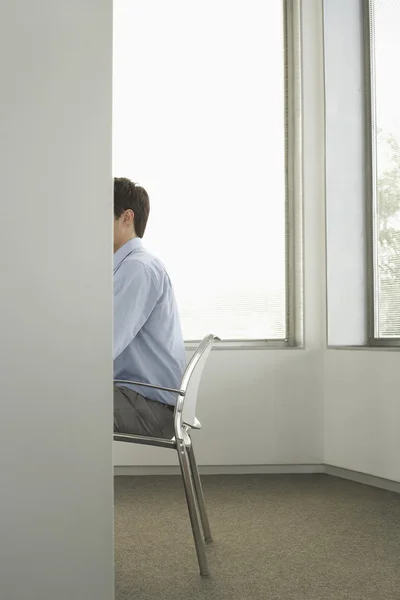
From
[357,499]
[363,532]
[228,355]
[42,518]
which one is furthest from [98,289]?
[228,355]

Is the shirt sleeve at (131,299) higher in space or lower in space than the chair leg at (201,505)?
higher

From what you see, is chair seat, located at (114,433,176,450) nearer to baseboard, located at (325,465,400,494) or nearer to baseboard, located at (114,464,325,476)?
baseboard, located at (325,465,400,494)

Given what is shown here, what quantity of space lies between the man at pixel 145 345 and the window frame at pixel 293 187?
5.19 feet

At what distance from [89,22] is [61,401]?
0.60 m

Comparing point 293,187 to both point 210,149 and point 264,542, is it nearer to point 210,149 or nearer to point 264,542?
point 210,149

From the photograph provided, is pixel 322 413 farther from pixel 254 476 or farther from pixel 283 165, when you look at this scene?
pixel 283 165

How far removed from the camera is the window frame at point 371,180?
3.90 metres

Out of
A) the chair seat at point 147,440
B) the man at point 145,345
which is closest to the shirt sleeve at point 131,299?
the man at point 145,345

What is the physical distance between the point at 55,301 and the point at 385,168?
2969 millimetres

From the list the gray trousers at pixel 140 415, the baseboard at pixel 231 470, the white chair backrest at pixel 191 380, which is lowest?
the baseboard at pixel 231 470

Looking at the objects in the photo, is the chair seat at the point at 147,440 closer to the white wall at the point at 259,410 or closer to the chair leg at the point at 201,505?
the chair leg at the point at 201,505

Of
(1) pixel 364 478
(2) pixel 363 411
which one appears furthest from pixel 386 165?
(1) pixel 364 478

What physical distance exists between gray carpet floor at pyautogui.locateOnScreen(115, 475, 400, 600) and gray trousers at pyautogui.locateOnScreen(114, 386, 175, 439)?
402 mm

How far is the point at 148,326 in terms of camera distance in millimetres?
2467
